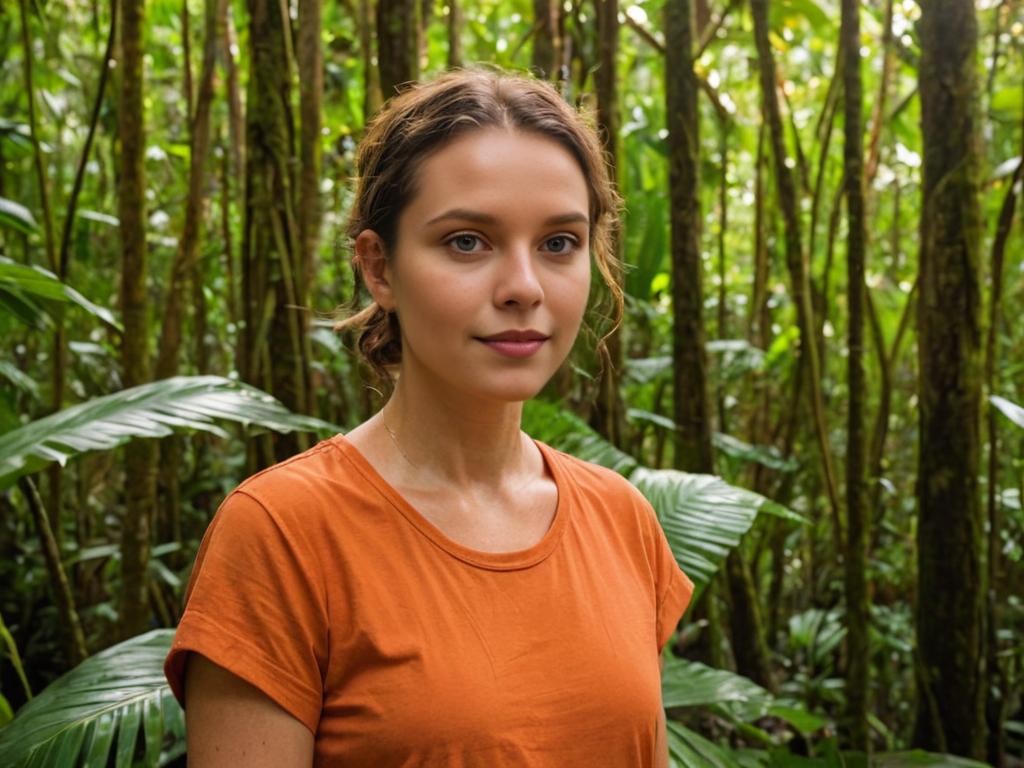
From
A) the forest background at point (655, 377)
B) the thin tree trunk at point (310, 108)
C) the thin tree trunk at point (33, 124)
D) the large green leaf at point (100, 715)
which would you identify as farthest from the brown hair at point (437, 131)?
the thin tree trunk at point (310, 108)

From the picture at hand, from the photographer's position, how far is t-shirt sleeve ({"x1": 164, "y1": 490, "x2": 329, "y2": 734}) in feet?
2.90

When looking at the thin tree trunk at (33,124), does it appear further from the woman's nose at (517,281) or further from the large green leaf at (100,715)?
the woman's nose at (517,281)

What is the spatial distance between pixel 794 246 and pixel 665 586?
1.78m

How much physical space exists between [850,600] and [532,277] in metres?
1.90

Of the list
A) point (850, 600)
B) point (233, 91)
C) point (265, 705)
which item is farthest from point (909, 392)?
point (265, 705)

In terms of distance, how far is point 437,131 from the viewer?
3.42 feet

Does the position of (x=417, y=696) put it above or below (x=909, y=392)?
above

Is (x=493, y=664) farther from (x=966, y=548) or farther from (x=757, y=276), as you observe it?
(x=757, y=276)

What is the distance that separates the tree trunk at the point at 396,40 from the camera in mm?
2338

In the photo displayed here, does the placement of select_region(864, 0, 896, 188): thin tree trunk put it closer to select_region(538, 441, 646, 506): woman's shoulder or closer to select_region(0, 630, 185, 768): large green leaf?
select_region(538, 441, 646, 506): woman's shoulder

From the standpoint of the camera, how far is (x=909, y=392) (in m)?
4.52

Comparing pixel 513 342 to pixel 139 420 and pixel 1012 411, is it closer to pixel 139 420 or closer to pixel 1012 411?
pixel 139 420

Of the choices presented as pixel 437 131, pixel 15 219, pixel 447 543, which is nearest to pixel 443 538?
pixel 447 543

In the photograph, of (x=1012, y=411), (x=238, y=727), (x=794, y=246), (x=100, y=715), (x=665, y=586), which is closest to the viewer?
(x=238, y=727)
